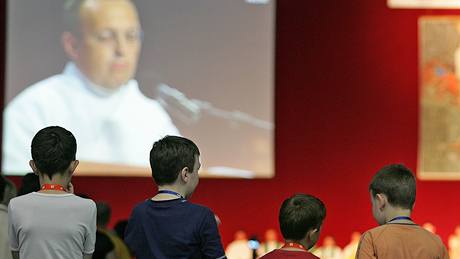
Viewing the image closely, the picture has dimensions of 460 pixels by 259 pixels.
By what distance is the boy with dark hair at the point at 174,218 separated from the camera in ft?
8.02

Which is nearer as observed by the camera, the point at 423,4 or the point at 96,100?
the point at 96,100

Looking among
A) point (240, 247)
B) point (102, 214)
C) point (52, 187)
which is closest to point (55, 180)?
point (52, 187)

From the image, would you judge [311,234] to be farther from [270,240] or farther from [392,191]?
[270,240]

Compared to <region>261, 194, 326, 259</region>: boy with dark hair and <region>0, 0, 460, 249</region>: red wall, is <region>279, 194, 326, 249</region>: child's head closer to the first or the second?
<region>261, 194, 326, 259</region>: boy with dark hair

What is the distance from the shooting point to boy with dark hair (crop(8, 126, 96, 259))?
2.45 meters

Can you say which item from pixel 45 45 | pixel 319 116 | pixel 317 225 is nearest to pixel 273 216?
pixel 319 116

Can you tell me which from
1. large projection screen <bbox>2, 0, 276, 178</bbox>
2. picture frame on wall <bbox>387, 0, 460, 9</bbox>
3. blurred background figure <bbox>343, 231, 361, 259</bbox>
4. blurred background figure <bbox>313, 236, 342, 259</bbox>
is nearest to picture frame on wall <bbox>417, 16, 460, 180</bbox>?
picture frame on wall <bbox>387, 0, 460, 9</bbox>

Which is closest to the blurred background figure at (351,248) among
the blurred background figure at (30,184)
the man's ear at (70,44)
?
the man's ear at (70,44)

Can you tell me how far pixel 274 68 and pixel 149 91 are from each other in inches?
36.5

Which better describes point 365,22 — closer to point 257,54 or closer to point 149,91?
point 257,54

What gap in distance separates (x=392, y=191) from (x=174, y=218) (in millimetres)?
728

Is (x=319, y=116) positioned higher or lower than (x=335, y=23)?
lower

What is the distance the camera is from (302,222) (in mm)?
2691

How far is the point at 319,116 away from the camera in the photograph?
658 cm
